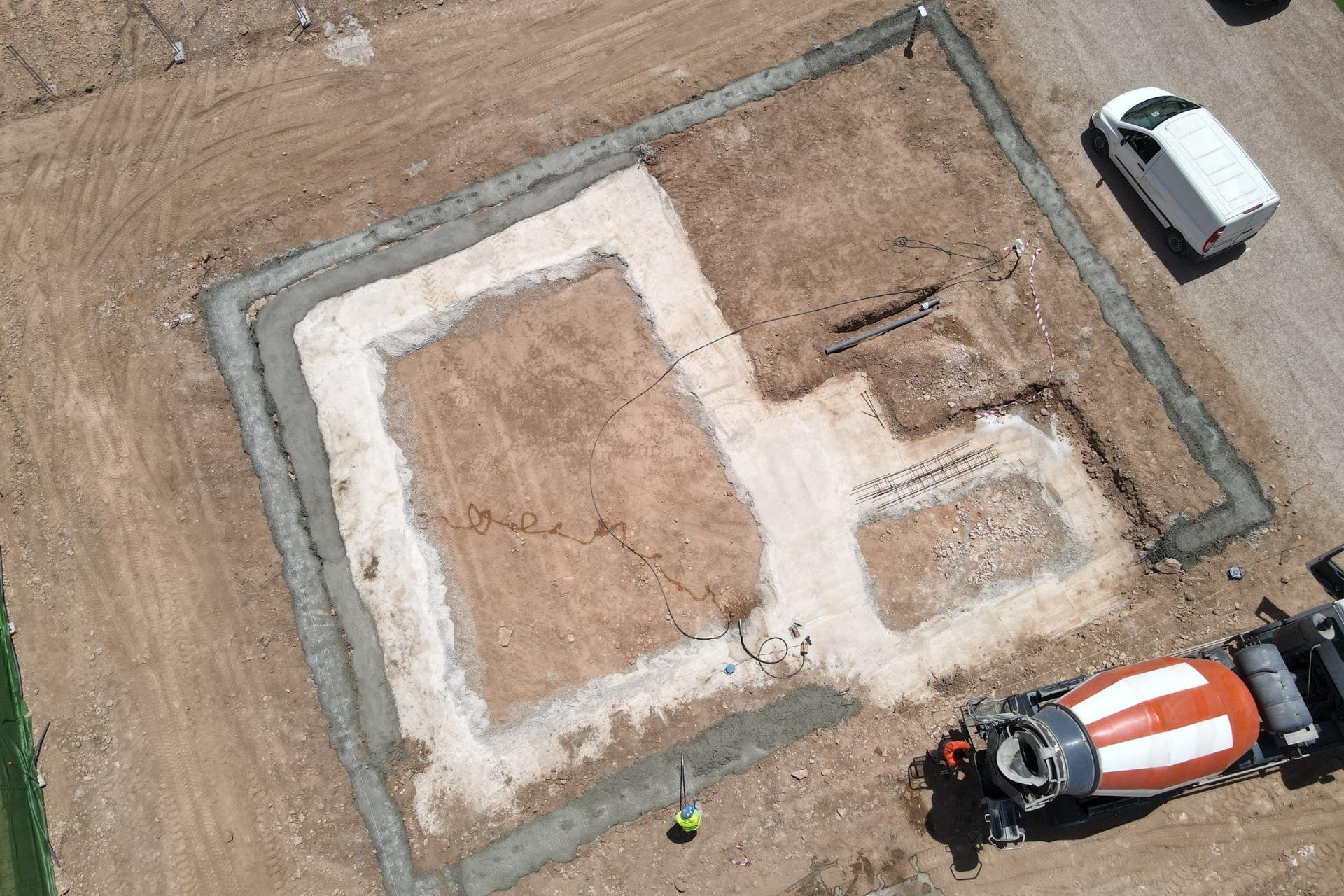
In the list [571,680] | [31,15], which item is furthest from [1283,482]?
[31,15]

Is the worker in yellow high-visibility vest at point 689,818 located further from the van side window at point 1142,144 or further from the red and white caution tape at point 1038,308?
the van side window at point 1142,144

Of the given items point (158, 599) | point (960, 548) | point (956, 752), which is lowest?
point (956, 752)

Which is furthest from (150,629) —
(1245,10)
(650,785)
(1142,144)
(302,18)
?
(1245,10)

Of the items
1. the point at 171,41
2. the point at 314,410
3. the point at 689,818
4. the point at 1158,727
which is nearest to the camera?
the point at 1158,727

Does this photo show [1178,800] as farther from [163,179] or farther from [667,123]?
[163,179]

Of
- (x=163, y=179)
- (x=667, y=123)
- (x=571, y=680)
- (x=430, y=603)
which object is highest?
(x=163, y=179)

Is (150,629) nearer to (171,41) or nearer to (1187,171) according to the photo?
(171,41)
